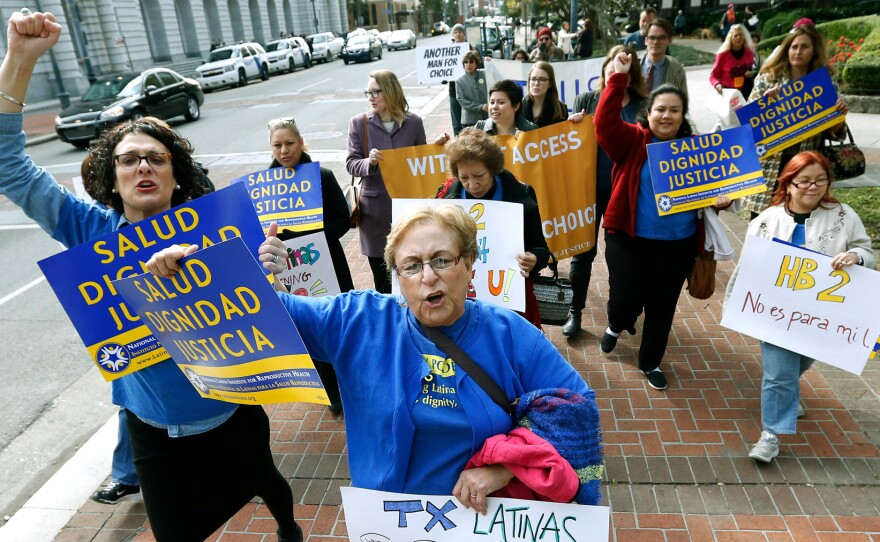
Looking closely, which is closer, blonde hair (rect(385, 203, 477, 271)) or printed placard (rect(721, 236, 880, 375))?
blonde hair (rect(385, 203, 477, 271))

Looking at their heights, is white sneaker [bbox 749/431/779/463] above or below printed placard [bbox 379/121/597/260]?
below

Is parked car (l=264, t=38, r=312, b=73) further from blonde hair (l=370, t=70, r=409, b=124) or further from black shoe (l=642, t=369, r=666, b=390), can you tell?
black shoe (l=642, t=369, r=666, b=390)

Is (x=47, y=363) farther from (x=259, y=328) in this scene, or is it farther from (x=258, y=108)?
(x=258, y=108)

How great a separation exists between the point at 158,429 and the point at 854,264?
354 cm

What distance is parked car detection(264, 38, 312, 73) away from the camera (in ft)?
106

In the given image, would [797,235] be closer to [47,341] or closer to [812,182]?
[812,182]

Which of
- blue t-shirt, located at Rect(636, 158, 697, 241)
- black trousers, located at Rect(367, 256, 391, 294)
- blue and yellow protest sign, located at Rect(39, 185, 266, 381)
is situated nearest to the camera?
blue and yellow protest sign, located at Rect(39, 185, 266, 381)

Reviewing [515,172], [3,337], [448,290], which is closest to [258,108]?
[3,337]

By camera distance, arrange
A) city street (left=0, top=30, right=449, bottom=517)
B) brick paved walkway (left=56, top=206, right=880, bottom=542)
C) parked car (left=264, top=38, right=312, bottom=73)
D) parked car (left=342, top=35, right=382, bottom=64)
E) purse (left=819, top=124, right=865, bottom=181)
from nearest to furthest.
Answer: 1. brick paved walkway (left=56, top=206, right=880, bottom=542)
2. city street (left=0, top=30, right=449, bottom=517)
3. purse (left=819, top=124, right=865, bottom=181)
4. parked car (left=264, top=38, right=312, bottom=73)
5. parked car (left=342, top=35, right=382, bottom=64)

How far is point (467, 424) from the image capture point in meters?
1.87

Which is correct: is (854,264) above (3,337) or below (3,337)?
above

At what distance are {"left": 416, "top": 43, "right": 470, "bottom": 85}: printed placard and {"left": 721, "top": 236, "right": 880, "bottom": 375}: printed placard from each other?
7180 mm

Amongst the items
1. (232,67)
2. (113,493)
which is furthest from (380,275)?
(232,67)

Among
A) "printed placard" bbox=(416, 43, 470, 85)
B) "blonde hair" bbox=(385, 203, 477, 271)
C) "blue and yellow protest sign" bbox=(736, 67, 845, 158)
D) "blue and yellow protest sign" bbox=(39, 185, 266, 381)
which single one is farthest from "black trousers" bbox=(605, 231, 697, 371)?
"printed placard" bbox=(416, 43, 470, 85)
